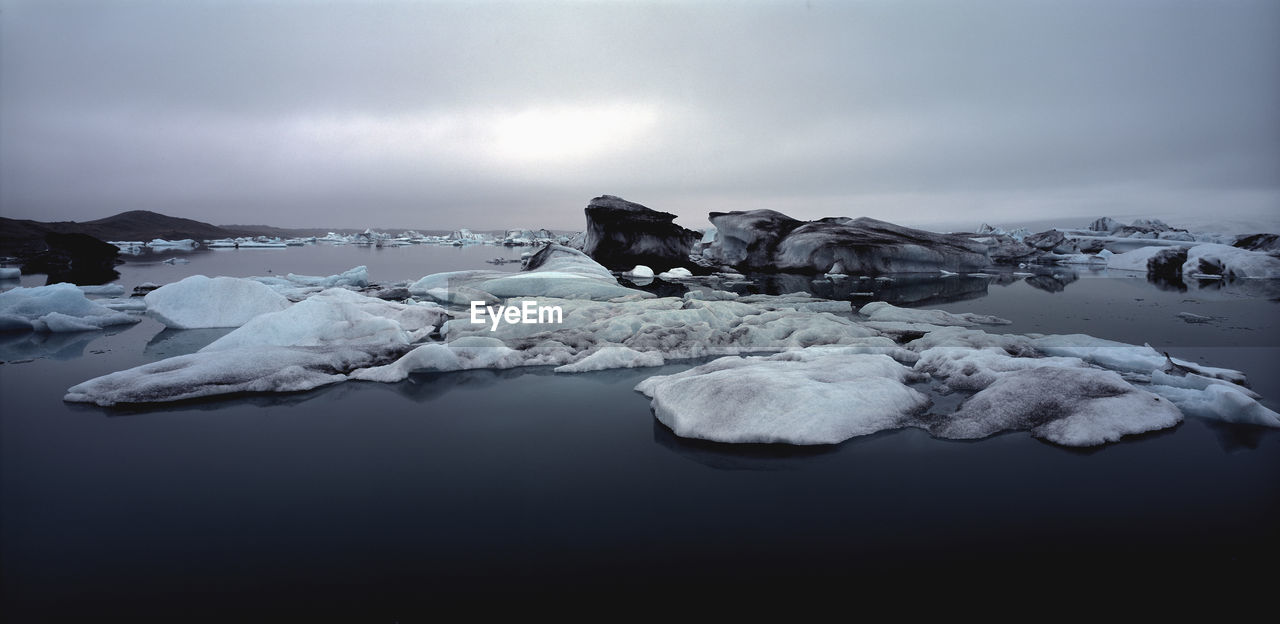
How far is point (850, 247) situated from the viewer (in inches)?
903

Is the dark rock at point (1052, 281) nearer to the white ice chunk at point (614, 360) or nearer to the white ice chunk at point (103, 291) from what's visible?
the white ice chunk at point (614, 360)

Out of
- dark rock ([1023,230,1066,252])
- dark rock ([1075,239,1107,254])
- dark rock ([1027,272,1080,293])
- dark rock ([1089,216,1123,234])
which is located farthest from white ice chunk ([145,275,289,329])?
dark rock ([1089,216,1123,234])

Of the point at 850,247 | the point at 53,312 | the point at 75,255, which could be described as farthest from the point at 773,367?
the point at 75,255

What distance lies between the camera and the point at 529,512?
3.18 m

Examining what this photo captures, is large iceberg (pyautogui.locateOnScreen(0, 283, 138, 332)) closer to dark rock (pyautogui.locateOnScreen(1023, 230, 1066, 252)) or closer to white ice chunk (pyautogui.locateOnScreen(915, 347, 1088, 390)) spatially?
white ice chunk (pyautogui.locateOnScreen(915, 347, 1088, 390))

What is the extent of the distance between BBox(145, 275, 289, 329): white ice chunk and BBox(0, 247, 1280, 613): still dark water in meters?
4.28

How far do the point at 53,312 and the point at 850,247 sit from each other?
23.9 meters

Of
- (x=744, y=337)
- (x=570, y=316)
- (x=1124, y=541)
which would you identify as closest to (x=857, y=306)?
(x=744, y=337)

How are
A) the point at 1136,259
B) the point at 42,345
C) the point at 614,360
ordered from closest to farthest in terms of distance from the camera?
the point at 614,360, the point at 42,345, the point at 1136,259

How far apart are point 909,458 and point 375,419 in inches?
178

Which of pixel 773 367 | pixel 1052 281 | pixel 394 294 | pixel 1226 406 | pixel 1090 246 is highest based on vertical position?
pixel 1090 246

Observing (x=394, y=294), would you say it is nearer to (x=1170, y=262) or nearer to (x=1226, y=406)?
(x=1226, y=406)

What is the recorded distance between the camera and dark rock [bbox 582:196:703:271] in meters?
27.3

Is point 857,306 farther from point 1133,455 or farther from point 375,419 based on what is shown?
point 375,419
